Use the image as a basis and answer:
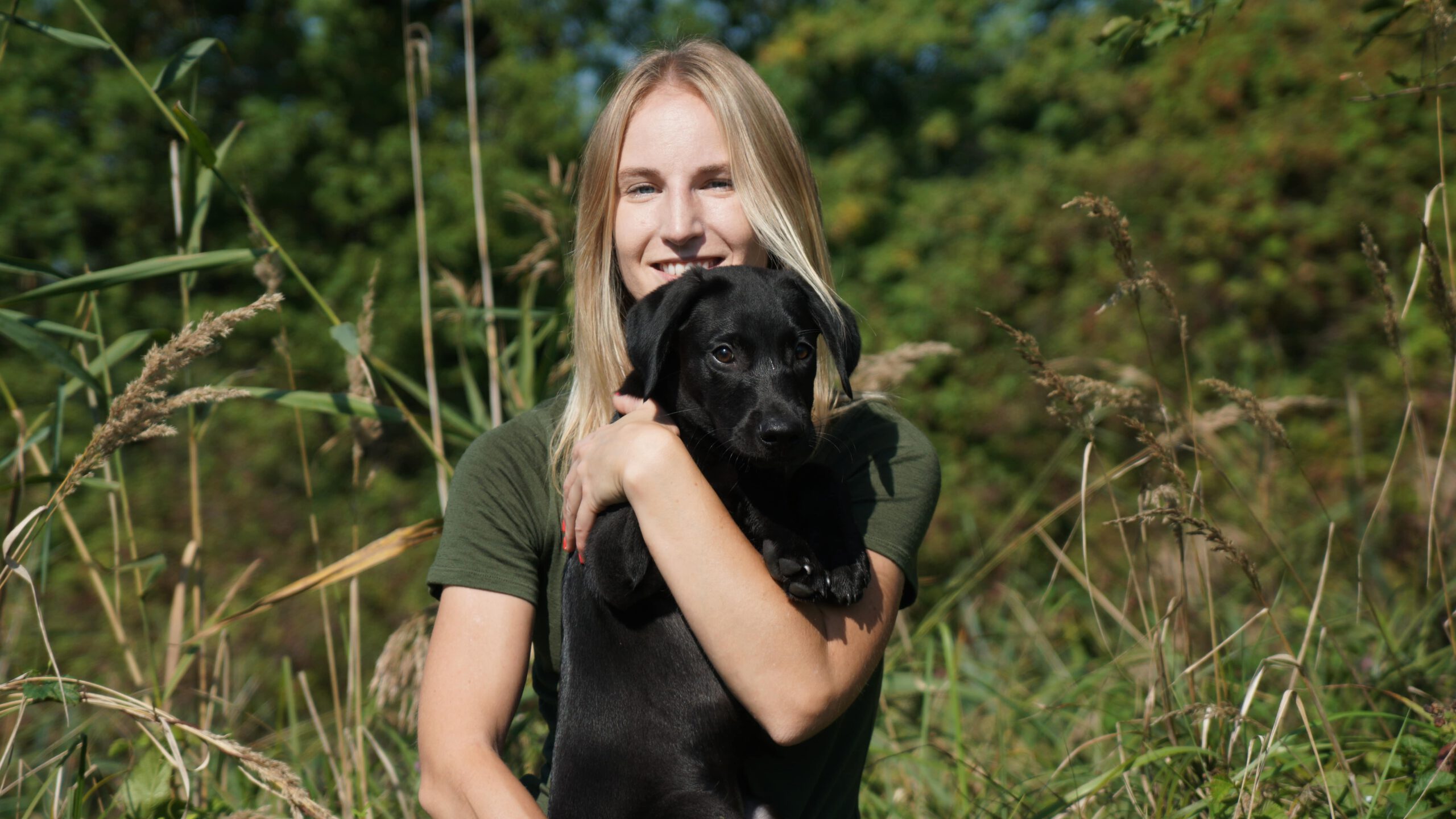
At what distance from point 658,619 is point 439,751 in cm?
50

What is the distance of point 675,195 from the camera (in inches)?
94.8

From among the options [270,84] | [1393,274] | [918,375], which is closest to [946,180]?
[918,375]

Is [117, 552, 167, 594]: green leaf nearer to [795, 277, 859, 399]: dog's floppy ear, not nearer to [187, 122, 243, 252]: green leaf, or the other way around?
[187, 122, 243, 252]: green leaf

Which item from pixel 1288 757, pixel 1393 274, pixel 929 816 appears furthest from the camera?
pixel 1393 274

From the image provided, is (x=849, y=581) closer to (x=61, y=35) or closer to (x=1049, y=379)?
(x=1049, y=379)

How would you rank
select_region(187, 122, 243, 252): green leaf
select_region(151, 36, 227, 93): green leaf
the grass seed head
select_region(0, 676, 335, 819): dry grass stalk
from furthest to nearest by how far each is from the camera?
select_region(187, 122, 243, 252): green leaf < select_region(151, 36, 227, 93): green leaf < the grass seed head < select_region(0, 676, 335, 819): dry grass stalk

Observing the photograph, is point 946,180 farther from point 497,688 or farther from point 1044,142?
point 497,688

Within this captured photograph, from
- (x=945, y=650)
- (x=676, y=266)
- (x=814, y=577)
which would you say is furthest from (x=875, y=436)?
(x=945, y=650)

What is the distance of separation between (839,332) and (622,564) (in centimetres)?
63

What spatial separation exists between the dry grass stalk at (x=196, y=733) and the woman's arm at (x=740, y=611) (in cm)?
73

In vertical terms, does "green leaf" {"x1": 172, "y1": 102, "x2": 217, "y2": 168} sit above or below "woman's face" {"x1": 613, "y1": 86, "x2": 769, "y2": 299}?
above

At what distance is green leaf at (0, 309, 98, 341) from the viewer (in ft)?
7.91

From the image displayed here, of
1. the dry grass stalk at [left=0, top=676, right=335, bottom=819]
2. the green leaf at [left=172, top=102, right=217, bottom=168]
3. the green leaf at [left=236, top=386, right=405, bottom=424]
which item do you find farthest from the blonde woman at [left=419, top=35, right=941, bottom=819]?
the green leaf at [left=172, top=102, right=217, bottom=168]

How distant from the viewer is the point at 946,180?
31.7 ft
